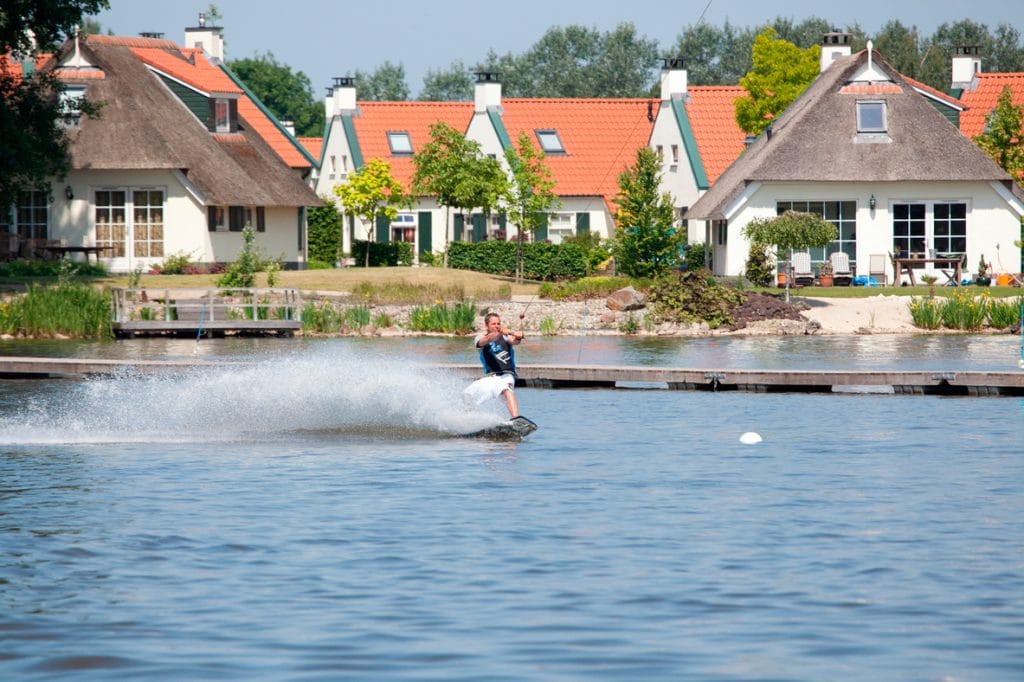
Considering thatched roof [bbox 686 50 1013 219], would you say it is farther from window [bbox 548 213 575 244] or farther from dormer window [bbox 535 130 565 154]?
dormer window [bbox 535 130 565 154]

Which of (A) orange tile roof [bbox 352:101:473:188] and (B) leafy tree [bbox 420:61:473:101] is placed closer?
(A) orange tile roof [bbox 352:101:473:188]

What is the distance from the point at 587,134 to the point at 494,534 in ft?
187

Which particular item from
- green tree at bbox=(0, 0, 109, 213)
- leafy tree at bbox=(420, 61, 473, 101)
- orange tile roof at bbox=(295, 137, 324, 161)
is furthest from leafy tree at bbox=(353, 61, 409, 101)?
green tree at bbox=(0, 0, 109, 213)

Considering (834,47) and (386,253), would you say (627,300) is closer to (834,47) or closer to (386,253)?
(834,47)

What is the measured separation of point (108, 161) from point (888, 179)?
1007 inches

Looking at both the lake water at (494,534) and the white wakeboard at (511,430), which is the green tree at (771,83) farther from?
the white wakeboard at (511,430)

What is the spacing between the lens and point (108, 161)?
54.2m

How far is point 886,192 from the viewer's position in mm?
50969

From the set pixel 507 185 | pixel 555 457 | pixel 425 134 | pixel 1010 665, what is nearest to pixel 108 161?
pixel 507 185

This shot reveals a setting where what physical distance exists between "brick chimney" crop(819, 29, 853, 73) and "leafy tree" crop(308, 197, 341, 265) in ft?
68.4

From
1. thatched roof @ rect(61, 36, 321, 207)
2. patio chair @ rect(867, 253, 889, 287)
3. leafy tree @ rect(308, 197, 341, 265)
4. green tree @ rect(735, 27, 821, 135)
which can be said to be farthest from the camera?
leafy tree @ rect(308, 197, 341, 265)

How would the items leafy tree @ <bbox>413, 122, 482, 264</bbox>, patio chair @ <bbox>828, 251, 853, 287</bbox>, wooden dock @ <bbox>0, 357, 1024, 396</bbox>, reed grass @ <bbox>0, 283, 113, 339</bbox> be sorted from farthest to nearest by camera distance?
1. leafy tree @ <bbox>413, 122, 482, 264</bbox>
2. patio chair @ <bbox>828, 251, 853, 287</bbox>
3. reed grass @ <bbox>0, 283, 113, 339</bbox>
4. wooden dock @ <bbox>0, 357, 1024, 396</bbox>

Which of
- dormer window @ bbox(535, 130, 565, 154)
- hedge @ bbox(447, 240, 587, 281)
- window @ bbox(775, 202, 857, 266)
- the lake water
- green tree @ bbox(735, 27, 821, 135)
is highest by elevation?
green tree @ bbox(735, 27, 821, 135)

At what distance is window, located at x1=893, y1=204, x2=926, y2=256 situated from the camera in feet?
168
